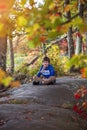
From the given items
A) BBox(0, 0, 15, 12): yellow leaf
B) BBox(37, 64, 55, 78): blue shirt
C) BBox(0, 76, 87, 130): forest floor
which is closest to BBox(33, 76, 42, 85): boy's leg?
BBox(37, 64, 55, 78): blue shirt

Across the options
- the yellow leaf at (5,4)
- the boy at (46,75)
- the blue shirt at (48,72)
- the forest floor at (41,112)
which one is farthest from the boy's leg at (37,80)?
the yellow leaf at (5,4)

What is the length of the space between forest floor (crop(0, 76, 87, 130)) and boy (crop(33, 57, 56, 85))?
42.8 inches

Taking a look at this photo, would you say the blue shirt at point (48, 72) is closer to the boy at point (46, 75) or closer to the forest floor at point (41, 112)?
the boy at point (46, 75)

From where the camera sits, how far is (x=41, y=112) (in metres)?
9.00

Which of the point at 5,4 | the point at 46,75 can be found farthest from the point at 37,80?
the point at 5,4

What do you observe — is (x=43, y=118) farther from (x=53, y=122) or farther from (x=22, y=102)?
(x=22, y=102)

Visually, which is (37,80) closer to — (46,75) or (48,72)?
(46,75)

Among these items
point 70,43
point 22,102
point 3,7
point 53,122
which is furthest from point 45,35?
point 70,43

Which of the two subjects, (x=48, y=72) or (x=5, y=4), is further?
(x=48, y=72)

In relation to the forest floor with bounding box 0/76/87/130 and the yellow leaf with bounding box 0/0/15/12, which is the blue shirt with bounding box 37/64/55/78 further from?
the yellow leaf with bounding box 0/0/15/12

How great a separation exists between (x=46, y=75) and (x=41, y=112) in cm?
495

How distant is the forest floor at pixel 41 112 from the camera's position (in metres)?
7.88

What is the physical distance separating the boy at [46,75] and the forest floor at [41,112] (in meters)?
1.09

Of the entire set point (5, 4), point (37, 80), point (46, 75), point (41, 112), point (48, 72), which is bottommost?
point (41, 112)
